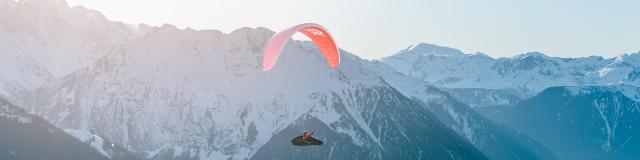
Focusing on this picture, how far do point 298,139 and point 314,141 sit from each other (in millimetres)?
2067

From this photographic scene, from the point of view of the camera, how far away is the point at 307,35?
359 feet

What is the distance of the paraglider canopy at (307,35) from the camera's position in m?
102

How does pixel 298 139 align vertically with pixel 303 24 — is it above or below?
below

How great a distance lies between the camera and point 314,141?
281ft

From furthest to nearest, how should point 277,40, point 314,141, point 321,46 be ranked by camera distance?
1. point 321,46
2. point 277,40
3. point 314,141

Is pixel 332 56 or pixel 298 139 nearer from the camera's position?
pixel 298 139

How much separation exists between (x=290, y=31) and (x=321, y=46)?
7.10 m

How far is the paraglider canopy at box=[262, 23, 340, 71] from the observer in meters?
102

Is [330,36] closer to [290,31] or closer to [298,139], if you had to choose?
[290,31]

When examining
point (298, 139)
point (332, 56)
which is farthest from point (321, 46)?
point (298, 139)

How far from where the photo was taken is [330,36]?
106 m

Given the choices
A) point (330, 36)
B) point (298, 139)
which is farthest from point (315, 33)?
point (298, 139)

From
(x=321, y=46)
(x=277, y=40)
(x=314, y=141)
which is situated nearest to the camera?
(x=314, y=141)

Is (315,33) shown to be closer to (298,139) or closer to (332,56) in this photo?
(332,56)
